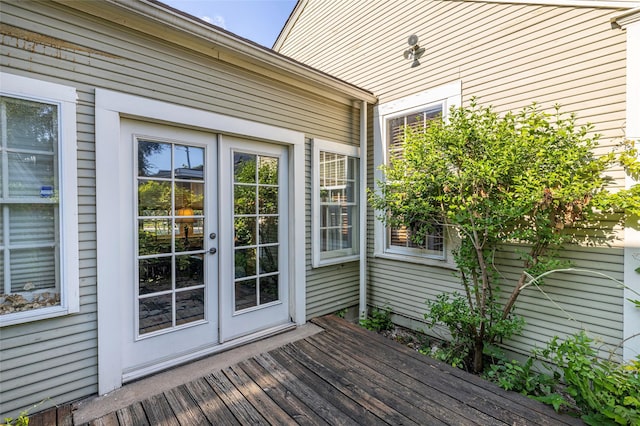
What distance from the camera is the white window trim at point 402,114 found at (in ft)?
10.9

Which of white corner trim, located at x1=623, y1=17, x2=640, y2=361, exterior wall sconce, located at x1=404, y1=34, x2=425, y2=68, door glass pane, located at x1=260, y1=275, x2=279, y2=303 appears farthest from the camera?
exterior wall sconce, located at x1=404, y1=34, x2=425, y2=68

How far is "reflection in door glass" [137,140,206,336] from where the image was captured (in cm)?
252

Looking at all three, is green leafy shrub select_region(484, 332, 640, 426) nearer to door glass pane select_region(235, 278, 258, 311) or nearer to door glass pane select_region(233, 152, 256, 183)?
door glass pane select_region(235, 278, 258, 311)

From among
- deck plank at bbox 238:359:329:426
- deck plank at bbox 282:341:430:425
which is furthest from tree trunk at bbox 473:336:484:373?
deck plank at bbox 238:359:329:426

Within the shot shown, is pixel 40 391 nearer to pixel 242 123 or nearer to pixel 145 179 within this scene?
pixel 145 179

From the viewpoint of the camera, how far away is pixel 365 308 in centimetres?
402

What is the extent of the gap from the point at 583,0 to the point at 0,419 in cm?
537

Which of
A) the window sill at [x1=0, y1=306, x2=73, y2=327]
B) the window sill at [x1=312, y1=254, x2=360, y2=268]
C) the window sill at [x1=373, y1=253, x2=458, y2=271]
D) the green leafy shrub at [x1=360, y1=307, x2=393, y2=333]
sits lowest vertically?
the green leafy shrub at [x1=360, y1=307, x2=393, y2=333]

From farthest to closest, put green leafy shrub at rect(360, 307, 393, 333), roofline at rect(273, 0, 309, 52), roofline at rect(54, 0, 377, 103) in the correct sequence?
roofline at rect(273, 0, 309, 52)
green leafy shrub at rect(360, 307, 393, 333)
roofline at rect(54, 0, 377, 103)

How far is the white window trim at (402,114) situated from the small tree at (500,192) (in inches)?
15.7

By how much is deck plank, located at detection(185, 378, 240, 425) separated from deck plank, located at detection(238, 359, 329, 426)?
1.03 feet

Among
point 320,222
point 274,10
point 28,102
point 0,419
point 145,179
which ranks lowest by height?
point 0,419

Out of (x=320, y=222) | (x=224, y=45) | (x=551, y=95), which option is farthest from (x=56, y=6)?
(x=551, y=95)

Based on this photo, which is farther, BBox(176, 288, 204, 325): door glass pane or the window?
the window
